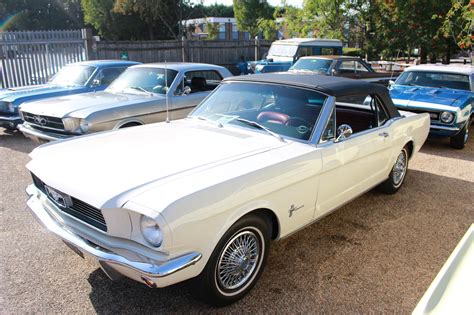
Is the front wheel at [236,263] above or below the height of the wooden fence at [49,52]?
below

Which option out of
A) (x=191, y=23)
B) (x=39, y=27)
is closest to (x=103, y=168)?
(x=191, y=23)

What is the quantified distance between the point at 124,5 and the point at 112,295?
25640 millimetres

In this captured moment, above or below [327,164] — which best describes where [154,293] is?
below

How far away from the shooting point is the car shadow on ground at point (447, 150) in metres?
7.47

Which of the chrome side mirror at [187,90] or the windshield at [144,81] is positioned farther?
the windshield at [144,81]

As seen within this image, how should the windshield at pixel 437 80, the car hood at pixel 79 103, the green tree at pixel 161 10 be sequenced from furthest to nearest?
the green tree at pixel 161 10 < the windshield at pixel 437 80 < the car hood at pixel 79 103

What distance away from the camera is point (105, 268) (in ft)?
8.49

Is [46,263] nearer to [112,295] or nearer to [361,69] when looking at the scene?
[112,295]

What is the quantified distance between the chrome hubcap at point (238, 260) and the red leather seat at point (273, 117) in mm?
1251

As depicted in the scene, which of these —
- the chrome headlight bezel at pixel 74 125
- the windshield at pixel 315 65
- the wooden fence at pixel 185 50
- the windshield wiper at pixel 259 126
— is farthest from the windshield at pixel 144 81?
the wooden fence at pixel 185 50

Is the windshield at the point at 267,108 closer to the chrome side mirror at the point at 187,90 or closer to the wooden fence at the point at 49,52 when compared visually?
the chrome side mirror at the point at 187,90

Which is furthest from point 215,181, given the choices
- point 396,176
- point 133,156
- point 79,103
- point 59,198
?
point 79,103

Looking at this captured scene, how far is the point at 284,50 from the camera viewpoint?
1562 cm

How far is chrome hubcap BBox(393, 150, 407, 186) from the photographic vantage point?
5227 mm
